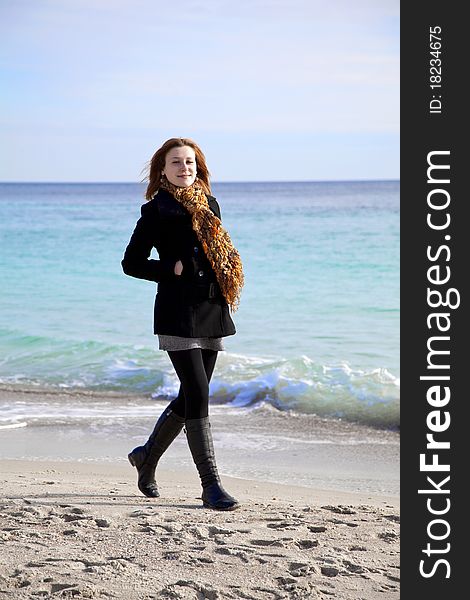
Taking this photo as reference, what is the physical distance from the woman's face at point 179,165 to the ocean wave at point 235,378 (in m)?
4.04

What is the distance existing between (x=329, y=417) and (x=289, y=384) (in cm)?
93

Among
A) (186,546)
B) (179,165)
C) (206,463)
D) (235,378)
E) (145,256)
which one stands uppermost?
(179,165)

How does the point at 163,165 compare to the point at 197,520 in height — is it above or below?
above

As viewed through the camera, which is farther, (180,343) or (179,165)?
(179,165)

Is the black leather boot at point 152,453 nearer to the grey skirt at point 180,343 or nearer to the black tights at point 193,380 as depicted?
the black tights at point 193,380

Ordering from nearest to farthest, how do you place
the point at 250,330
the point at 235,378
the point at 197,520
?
the point at 197,520 < the point at 235,378 < the point at 250,330

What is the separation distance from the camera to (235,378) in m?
9.89

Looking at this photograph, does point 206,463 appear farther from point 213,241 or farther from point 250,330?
point 250,330

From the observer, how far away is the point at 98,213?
4775 centimetres

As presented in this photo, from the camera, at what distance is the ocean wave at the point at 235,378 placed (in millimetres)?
9055

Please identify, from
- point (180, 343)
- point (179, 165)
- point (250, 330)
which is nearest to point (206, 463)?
point (180, 343)

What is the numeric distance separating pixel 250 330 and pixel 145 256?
27.8ft

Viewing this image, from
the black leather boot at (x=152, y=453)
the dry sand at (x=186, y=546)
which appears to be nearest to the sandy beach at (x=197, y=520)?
the dry sand at (x=186, y=546)

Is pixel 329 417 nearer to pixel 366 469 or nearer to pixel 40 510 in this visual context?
pixel 366 469
